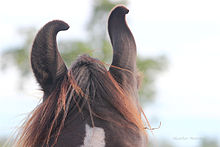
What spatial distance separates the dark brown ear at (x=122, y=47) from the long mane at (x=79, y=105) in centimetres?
7

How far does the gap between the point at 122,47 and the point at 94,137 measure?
54 centimetres

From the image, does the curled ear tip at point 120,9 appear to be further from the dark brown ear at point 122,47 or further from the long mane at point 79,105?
the long mane at point 79,105

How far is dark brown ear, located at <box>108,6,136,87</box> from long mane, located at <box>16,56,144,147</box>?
0.07 m

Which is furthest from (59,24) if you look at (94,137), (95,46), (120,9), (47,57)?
(95,46)

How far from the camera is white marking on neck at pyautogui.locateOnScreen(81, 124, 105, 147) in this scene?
149 centimetres

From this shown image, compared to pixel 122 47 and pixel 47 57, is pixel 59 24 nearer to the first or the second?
pixel 47 57

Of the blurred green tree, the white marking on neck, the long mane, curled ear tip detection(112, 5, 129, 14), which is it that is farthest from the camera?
the blurred green tree

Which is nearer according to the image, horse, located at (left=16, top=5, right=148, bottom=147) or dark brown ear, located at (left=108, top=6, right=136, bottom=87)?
horse, located at (left=16, top=5, right=148, bottom=147)

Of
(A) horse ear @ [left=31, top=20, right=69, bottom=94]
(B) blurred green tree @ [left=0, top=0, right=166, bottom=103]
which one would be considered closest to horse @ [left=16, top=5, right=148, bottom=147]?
(A) horse ear @ [left=31, top=20, right=69, bottom=94]

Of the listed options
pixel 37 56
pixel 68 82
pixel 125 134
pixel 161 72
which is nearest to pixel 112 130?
pixel 125 134

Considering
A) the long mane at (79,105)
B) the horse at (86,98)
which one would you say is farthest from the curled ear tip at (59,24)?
the long mane at (79,105)

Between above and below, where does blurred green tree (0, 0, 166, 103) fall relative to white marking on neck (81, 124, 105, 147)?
above

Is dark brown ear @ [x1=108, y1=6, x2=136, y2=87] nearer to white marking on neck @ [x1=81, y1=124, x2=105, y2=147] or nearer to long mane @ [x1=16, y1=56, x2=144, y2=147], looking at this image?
long mane @ [x1=16, y1=56, x2=144, y2=147]

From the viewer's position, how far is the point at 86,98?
164cm
